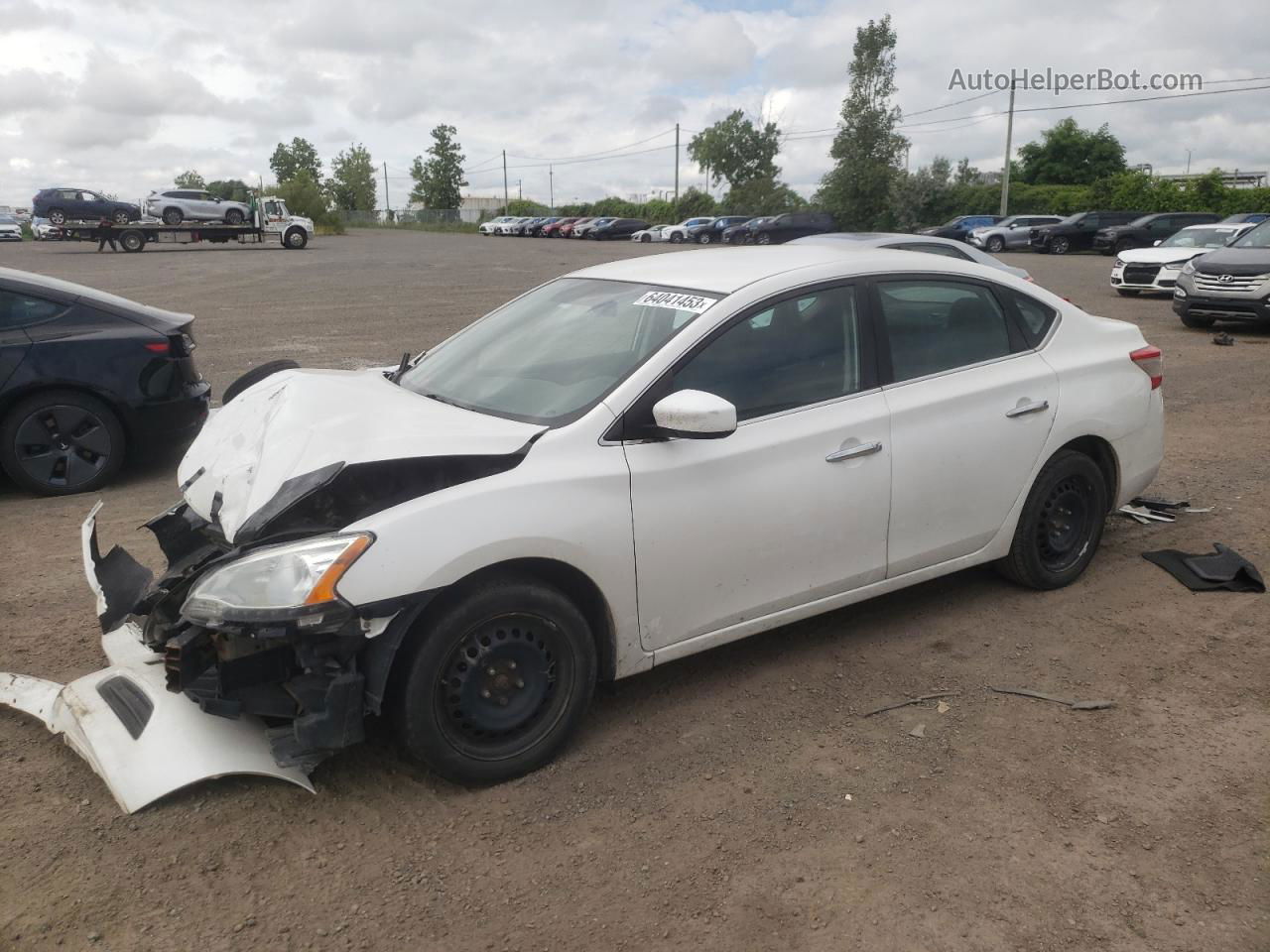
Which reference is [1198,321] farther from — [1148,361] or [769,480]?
[769,480]

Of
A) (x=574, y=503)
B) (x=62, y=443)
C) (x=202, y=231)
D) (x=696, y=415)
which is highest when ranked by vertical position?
(x=202, y=231)

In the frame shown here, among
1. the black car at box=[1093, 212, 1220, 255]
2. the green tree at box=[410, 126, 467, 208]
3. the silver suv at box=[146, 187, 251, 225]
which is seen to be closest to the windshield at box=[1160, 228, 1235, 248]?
the black car at box=[1093, 212, 1220, 255]

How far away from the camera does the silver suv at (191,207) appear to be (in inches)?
1705

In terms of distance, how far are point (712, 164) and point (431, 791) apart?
75.6 metres

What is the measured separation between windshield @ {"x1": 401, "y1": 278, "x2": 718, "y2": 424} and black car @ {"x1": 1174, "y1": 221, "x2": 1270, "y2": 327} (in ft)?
40.9

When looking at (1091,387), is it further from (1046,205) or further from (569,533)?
(1046,205)

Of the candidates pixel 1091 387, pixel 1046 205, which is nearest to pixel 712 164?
pixel 1046 205

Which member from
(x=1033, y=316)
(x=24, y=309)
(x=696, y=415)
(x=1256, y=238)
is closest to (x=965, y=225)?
(x=1256, y=238)

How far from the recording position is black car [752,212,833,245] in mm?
43744

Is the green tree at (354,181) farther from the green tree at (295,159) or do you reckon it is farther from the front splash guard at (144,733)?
the front splash guard at (144,733)

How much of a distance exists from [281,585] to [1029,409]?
3.20m

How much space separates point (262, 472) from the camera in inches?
132

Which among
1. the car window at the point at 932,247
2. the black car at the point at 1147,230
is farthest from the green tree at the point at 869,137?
the car window at the point at 932,247

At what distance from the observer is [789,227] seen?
4422 cm
